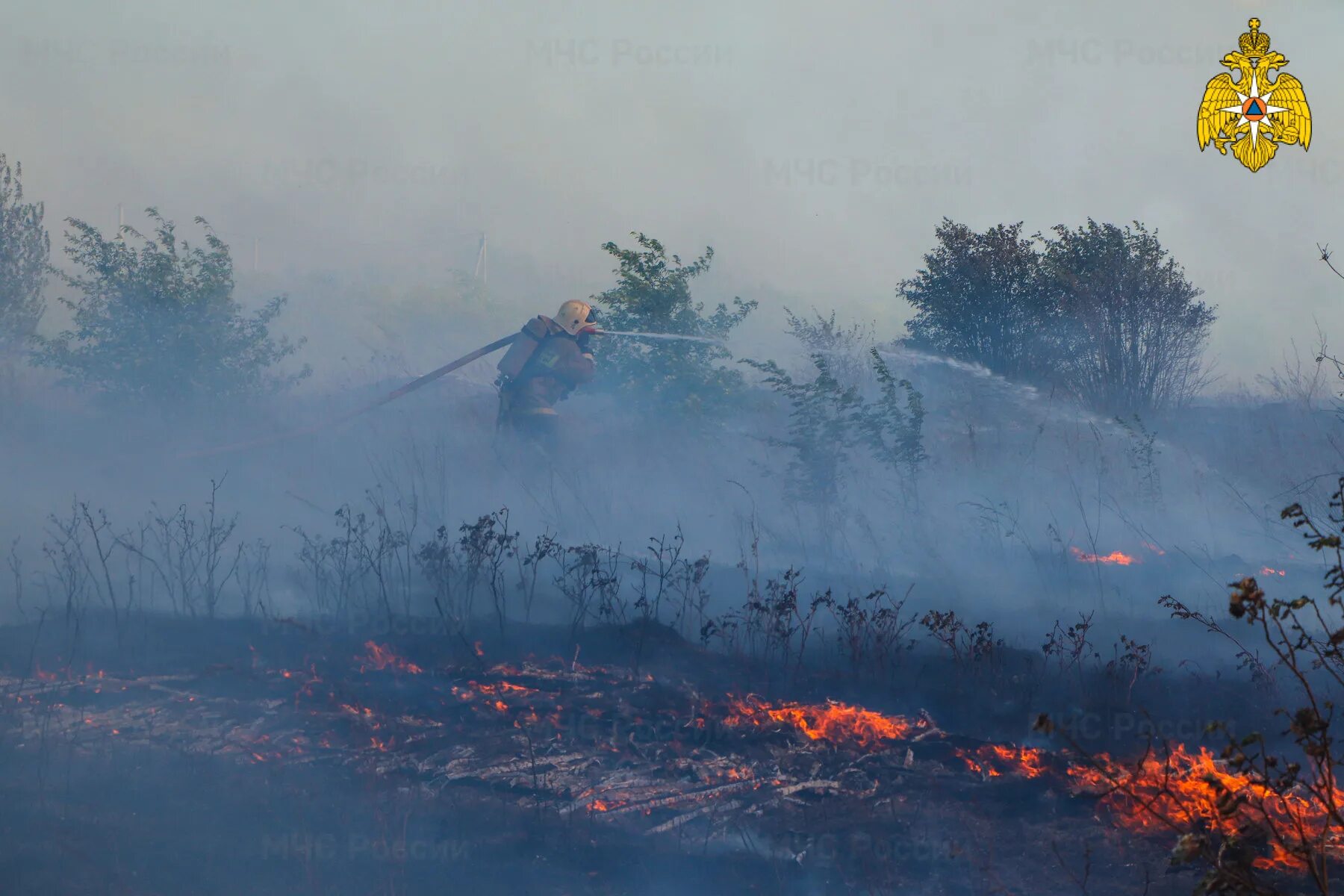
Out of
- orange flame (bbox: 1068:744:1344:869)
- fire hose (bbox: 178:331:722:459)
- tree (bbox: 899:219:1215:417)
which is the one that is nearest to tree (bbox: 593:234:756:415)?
fire hose (bbox: 178:331:722:459)

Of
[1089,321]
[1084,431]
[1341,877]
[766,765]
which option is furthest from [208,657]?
[1089,321]

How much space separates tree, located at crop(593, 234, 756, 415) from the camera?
18.2 m

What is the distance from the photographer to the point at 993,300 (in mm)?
21000

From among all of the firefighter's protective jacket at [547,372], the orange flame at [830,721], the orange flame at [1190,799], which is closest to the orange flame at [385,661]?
the orange flame at [830,721]

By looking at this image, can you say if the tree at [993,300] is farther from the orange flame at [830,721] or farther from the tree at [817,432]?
the orange flame at [830,721]

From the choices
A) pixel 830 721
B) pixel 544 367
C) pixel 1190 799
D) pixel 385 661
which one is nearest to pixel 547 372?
pixel 544 367

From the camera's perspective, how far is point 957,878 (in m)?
6.28

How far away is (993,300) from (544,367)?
34.1 feet

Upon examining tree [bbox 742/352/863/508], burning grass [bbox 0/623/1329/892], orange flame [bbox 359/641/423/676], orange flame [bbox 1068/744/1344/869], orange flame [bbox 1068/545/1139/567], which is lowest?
orange flame [bbox 1068/744/1344/869]

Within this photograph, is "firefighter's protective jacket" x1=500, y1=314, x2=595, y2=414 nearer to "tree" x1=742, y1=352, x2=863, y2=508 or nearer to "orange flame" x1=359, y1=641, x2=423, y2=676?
"tree" x1=742, y1=352, x2=863, y2=508

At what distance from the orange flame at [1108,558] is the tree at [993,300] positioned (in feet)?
22.3

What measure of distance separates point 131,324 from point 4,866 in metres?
14.3

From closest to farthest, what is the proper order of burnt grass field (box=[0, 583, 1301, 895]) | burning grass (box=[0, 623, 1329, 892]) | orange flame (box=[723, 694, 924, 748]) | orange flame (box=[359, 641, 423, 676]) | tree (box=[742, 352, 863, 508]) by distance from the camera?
burnt grass field (box=[0, 583, 1301, 895]) → burning grass (box=[0, 623, 1329, 892]) → orange flame (box=[723, 694, 924, 748]) → orange flame (box=[359, 641, 423, 676]) → tree (box=[742, 352, 863, 508])

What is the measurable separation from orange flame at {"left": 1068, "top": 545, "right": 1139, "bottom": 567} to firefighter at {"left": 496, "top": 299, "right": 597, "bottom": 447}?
303 inches
